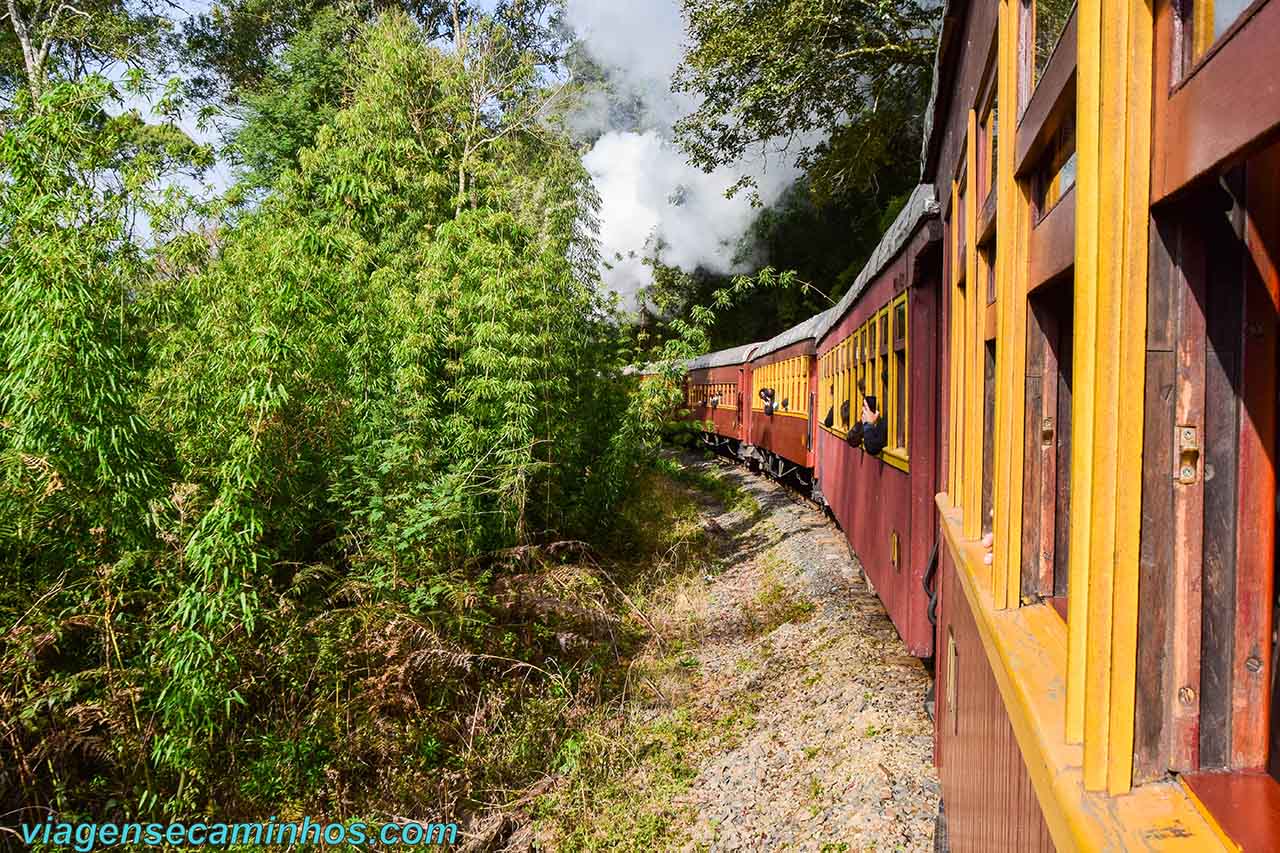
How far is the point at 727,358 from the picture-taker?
19.8m

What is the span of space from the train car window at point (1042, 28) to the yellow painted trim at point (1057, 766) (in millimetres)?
1025

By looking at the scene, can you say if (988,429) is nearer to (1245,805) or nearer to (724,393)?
(1245,805)

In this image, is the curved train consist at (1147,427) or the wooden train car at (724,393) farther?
the wooden train car at (724,393)

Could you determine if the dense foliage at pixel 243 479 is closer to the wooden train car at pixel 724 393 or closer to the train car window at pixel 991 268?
the train car window at pixel 991 268

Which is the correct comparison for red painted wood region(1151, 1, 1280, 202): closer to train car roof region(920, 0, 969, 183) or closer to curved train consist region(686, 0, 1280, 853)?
curved train consist region(686, 0, 1280, 853)

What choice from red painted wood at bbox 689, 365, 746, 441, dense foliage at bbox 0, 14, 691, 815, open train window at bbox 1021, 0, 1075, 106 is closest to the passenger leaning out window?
dense foliage at bbox 0, 14, 691, 815

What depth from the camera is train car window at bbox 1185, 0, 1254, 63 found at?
2.53 ft

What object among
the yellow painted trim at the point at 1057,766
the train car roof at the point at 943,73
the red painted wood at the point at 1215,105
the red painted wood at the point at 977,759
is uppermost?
the train car roof at the point at 943,73

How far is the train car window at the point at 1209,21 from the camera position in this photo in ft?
2.53

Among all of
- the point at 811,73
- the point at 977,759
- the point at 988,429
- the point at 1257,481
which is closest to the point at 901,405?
the point at 988,429

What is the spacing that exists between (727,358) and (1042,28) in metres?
18.3

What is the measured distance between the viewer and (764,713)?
574 centimetres

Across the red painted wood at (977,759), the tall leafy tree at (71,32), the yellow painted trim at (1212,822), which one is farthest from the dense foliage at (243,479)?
the tall leafy tree at (71,32)

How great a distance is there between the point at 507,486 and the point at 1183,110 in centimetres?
631
